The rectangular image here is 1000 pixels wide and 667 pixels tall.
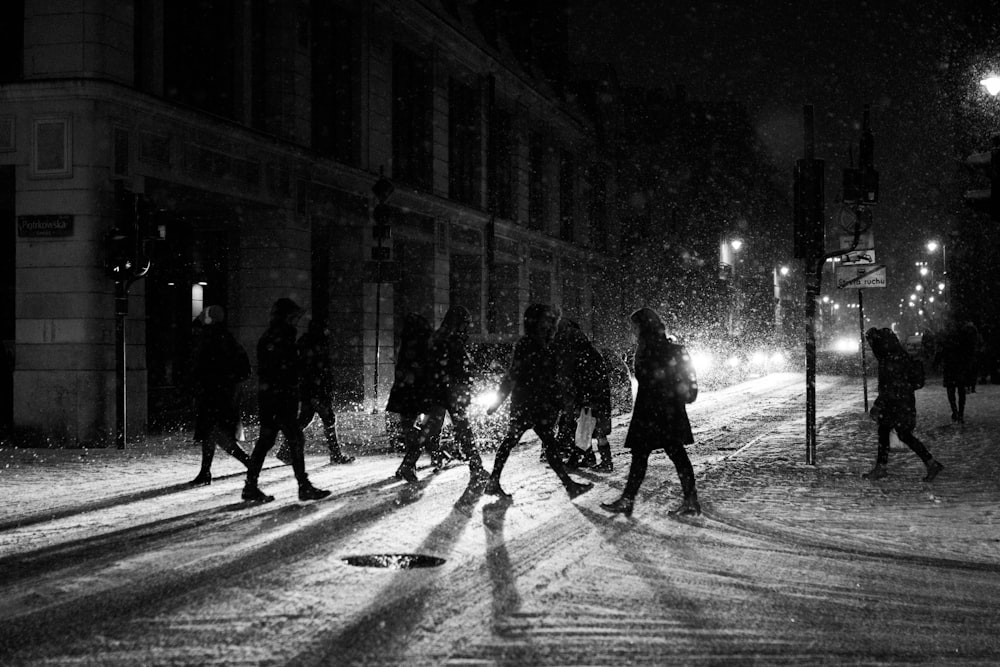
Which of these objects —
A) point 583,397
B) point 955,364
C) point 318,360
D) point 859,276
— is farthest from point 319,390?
point 955,364

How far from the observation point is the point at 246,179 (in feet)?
60.5

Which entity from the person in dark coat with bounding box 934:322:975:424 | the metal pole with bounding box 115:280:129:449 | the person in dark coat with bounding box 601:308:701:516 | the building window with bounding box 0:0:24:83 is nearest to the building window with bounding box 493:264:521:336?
the person in dark coat with bounding box 934:322:975:424

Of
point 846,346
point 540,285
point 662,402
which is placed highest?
point 540,285

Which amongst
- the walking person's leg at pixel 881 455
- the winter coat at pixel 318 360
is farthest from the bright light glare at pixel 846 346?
the winter coat at pixel 318 360

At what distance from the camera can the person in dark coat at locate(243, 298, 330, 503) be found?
912cm

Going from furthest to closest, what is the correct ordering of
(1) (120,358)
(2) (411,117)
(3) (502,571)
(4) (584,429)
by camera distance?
(2) (411,117), (1) (120,358), (4) (584,429), (3) (502,571)

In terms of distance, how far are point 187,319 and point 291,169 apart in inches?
133

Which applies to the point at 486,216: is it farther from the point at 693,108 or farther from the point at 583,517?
the point at 693,108

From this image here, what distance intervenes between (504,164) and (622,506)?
81.0 feet

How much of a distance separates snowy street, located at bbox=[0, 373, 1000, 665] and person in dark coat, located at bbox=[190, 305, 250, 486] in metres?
0.49

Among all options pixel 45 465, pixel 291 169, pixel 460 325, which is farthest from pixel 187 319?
pixel 460 325

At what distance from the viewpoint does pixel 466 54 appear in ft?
93.4

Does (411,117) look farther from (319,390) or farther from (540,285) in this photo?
(319,390)

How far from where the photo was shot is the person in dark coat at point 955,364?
1814 cm
